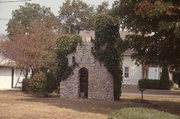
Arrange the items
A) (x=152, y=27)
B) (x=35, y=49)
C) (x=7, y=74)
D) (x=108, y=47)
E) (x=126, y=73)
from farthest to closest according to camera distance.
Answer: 1. (x=126, y=73)
2. (x=7, y=74)
3. (x=35, y=49)
4. (x=108, y=47)
5. (x=152, y=27)

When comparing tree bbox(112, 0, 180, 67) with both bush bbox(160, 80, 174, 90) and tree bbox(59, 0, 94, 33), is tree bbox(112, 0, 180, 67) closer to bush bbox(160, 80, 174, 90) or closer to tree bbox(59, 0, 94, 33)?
bush bbox(160, 80, 174, 90)

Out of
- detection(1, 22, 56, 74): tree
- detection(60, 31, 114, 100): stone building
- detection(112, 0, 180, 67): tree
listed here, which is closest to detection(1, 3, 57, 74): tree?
detection(1, 22, 56, 74): tree

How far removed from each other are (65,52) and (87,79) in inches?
113

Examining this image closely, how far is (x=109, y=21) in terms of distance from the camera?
86.4 ft

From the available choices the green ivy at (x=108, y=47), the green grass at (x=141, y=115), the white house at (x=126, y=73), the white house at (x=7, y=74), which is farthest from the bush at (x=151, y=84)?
the green grass at (x=141, y=115)

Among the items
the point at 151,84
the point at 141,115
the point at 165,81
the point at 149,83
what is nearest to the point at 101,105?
the point at 141,115

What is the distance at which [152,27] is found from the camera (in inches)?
733

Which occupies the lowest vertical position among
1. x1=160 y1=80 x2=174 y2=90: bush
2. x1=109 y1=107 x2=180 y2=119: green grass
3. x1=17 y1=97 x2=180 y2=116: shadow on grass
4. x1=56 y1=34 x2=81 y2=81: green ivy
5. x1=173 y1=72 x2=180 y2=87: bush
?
x1=17 y1=97 x2=180 y2=116: shadow on grass

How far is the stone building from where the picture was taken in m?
26.2

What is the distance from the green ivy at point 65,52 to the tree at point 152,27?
6845 millimetres

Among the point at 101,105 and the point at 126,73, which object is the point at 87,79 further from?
the point at 126,73

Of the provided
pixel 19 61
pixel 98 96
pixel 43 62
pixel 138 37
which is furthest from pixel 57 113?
pixel 19 61

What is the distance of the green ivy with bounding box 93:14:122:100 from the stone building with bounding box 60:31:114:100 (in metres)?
0.42

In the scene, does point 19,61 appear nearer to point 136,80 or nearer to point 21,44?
point 21,44
